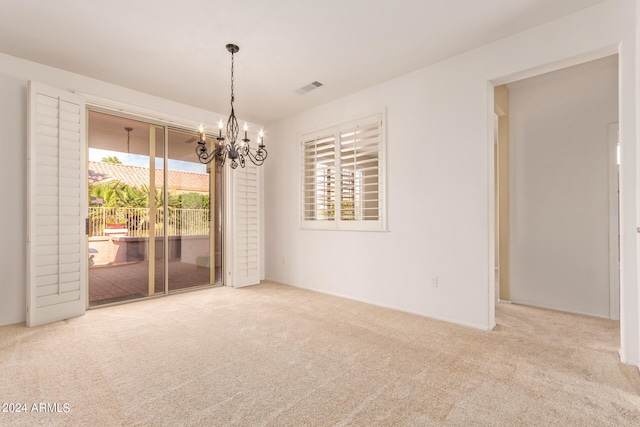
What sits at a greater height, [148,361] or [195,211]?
[195,211]

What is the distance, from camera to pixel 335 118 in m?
4.45

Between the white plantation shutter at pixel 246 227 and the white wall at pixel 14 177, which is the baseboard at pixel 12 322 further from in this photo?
the white plantation shutter at pixel 246 227

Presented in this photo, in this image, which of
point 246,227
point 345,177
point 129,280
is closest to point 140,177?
point 129,280

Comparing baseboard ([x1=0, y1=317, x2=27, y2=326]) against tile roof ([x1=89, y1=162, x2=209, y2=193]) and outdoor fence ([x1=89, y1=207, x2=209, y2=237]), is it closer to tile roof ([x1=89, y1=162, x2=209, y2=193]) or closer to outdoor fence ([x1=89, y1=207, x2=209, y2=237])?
outdoor fence ([x1=89, y1=207, x2=209, y2=237])

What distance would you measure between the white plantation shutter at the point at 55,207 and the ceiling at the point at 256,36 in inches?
21.6

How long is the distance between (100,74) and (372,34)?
10.2 feet

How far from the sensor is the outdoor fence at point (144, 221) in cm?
385

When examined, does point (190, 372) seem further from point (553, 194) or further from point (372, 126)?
point (553, 194)

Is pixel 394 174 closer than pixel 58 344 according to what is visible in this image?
No

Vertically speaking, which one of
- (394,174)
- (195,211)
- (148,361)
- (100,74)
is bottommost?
(148,361)

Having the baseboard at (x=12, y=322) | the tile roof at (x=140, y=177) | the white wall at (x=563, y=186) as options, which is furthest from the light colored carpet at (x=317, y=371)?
the tile roof at (x=140, y=177)

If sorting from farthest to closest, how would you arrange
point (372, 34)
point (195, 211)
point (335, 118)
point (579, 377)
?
point (195, 211) < point (335, 118) < point (372, 34) < point (579, 377)

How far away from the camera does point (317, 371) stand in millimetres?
2215

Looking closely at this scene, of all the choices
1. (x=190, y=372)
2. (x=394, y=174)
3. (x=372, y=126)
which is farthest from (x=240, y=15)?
(x=190, y=372)
